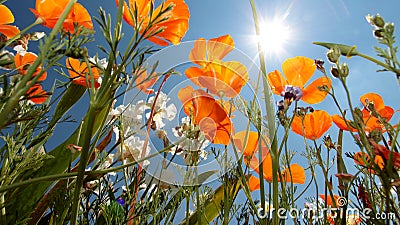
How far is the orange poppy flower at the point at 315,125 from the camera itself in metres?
0.89

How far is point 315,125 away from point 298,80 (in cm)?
16

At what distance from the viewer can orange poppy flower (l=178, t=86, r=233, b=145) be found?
71 cm

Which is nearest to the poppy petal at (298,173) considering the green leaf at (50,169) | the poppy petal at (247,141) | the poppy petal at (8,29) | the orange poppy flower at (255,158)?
the orange poppy flower at (255,158)

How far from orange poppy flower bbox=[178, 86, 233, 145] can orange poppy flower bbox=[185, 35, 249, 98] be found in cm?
3

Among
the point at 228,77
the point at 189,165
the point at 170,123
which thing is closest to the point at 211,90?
the point at 228,77

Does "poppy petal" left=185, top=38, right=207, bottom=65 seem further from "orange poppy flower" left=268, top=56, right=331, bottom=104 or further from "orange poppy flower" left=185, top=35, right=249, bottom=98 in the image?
"orange poppy flower" left=268, top=56, right=331, bottom=104

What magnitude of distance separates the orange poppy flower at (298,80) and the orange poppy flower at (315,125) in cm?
8

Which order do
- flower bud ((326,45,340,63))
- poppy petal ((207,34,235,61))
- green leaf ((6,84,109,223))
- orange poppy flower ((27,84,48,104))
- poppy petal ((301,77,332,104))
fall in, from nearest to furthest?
orange poppy flower ((27,84,48,104)), flower bud ((326,45,340,63)), poppy petal ((207,34,235,61)), poppy petal ((301,77,332,104)), green leaf ((6,84,109,223))

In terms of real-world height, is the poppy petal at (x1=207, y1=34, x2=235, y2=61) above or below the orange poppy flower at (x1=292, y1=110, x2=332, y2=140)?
above

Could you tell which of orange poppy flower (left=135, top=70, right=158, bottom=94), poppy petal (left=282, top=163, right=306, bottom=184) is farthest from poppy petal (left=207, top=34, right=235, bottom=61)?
poppy petal (left=282, top=163, right=306, bottom=184)

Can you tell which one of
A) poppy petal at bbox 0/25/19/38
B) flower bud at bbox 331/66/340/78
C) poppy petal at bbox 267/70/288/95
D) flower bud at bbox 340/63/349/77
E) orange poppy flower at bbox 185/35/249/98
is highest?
poppy petal at bbox 267/70/288/95

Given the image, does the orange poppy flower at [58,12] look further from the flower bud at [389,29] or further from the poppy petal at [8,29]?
the flower bud at [389,29]

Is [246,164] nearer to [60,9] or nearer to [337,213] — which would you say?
[337,213]

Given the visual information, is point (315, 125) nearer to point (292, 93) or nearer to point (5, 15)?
point (292, 93)
